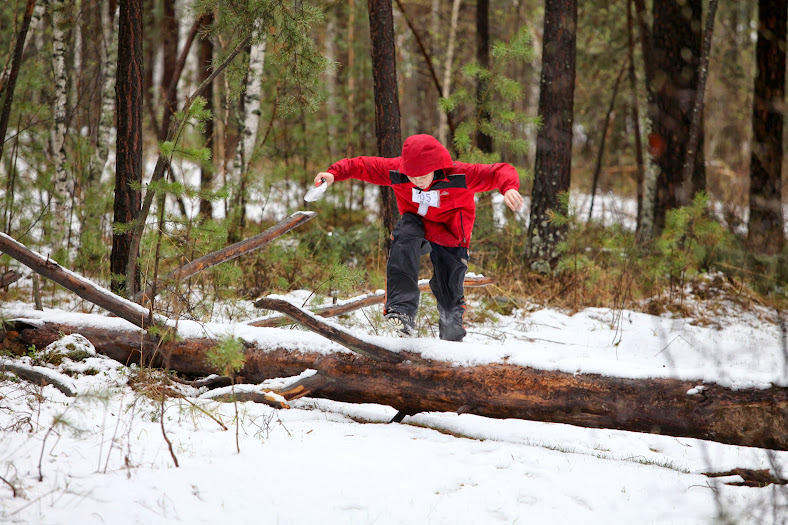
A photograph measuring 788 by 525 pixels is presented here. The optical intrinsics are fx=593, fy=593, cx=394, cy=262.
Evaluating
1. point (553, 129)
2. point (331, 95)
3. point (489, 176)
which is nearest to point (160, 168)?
point (489, 176)

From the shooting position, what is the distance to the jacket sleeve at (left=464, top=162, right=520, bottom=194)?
3.79 m

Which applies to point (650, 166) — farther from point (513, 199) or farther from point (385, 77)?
point (513, 199)

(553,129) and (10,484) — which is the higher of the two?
(553,129)

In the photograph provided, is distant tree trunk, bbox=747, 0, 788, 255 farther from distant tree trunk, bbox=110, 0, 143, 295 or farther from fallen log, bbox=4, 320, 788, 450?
distant tree trunk, bbox=110, 0, 143, 295

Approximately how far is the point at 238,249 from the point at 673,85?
292 inches

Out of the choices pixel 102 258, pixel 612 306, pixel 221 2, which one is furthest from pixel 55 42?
pixel 612 306

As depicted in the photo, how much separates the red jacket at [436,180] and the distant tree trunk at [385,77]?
7.26 feet

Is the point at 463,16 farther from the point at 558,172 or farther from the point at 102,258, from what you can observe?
the point at 102,258

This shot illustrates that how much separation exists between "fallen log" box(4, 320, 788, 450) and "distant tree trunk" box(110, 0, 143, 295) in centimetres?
117

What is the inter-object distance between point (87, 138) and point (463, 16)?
1464cm

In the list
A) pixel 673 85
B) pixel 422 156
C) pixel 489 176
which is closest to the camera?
pixel 422 156

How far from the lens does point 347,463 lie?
2.92m

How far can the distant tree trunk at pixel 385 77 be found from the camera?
20.3ft

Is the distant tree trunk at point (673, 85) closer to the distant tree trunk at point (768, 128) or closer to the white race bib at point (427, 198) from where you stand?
the distant tree trunk at point (768, 128)
